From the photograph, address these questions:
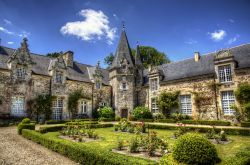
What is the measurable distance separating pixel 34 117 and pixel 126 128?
36.6 feet

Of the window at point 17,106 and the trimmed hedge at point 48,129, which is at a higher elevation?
the window at point 17,106

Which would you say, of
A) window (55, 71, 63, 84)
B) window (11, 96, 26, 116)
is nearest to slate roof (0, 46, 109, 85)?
window (55, 71, 63, 84)

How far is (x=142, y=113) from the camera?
79.8ft

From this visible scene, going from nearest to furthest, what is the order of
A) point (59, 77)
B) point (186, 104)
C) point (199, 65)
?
point (186, 104), point (199, 65), point (59, 77)

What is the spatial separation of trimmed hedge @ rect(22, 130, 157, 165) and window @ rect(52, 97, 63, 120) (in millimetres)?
12803

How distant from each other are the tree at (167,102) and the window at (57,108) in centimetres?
1217

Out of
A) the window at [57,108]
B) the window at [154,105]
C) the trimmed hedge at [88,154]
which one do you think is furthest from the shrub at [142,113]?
the trimmed hedge at [88,154]

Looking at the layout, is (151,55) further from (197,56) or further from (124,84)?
(197,56)

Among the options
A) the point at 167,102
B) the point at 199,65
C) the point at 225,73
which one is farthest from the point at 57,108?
the point at 225,73

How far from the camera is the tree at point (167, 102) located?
2280 centimetres

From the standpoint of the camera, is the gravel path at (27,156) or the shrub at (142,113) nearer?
the gravel path at (27,156)

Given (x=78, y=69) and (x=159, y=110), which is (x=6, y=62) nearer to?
(x=78, y=69)

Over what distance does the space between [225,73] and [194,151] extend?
16.3 m

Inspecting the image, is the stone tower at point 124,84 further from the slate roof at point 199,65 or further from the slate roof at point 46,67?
the slate roof at point 199,65
